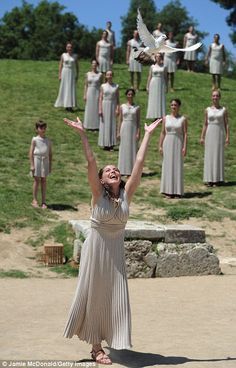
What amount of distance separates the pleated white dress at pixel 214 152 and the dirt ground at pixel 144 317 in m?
3.49

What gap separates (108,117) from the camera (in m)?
18.4

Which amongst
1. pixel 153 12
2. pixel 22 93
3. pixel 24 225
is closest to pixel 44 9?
pixel 153 12

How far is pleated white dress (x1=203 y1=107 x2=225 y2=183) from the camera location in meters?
16.2

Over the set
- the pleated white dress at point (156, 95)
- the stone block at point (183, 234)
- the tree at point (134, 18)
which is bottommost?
the stone block at point (183, 234)

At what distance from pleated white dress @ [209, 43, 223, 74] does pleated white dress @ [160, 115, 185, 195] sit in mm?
9868

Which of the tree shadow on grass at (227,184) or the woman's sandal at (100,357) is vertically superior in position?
the tree shadow on grass at (227,184)

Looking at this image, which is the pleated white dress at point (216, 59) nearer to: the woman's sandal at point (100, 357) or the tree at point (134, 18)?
the woman's sandal at point (100, 357)

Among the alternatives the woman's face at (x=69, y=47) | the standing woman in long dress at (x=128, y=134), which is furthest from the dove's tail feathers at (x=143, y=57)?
the woman's face at (x=69, y=47)

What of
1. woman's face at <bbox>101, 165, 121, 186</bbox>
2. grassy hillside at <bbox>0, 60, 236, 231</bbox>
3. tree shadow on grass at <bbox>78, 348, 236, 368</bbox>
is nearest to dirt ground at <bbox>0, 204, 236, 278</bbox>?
grassy hillside at <bbox>0, 60, 236, 231</bbox>

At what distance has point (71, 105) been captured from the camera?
838 inches

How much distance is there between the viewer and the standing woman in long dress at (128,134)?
16500mm

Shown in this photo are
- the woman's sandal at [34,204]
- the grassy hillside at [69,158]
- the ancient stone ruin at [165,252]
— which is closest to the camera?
the ancient stone ruin at [165,252]

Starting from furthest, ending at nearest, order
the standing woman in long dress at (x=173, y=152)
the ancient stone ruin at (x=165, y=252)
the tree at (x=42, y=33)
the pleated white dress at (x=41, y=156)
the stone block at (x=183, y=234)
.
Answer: the tree at (x=42, y=33) < the standing woman in long dress at (x=173, y=152) < the pleated white dress at (x=41, y=156) < the stone block at (x=183, y=234) < the ancient stone ruin at (x=165, y=252)

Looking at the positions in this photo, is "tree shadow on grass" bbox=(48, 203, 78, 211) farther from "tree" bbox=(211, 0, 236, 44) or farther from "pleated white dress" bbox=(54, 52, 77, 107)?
"tree" bbox=(211, 0, 236, 44)
